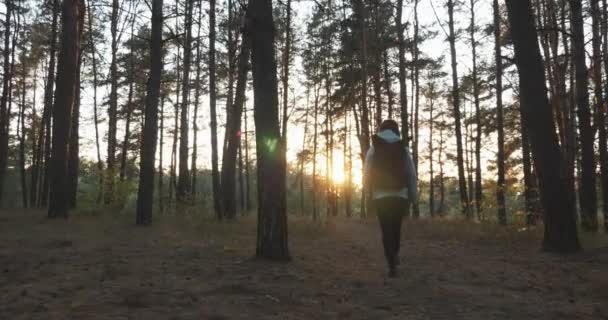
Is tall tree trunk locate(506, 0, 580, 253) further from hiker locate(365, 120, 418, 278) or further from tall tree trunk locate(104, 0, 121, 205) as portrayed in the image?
tall tree trunk locate(104, 0, 121, 205)

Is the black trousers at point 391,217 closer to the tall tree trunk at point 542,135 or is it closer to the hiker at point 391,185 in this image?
the hiker at point 391,185

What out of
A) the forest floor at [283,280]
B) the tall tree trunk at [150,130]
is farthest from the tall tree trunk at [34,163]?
the forest floor at [283,280]

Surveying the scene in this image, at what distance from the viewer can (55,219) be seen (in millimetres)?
11438

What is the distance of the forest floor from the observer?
3838 millimetres

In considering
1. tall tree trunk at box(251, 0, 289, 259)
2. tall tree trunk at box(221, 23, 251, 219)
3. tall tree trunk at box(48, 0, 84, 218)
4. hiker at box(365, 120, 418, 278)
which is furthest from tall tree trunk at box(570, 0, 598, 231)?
tall tree trunk at box(48, 0, 84, 218)

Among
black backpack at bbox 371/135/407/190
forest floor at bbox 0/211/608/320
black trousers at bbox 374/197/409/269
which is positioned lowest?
forest floor at bbox 0/211/608/320

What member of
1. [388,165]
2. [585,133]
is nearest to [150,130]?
[388,165]

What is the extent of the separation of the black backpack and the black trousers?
0.19 metres

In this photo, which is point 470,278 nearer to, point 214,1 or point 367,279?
point 367,279

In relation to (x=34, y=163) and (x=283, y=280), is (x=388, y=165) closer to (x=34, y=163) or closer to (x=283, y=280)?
(x=283, y=280)

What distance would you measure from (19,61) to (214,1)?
17518 mm

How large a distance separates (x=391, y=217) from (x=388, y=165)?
679mm

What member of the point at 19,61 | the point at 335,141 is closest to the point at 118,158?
the point at 19,61

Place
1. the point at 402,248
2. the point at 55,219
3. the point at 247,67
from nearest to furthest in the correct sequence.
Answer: the point at 402,248 → the point at 55,219 → the point at 247,67
